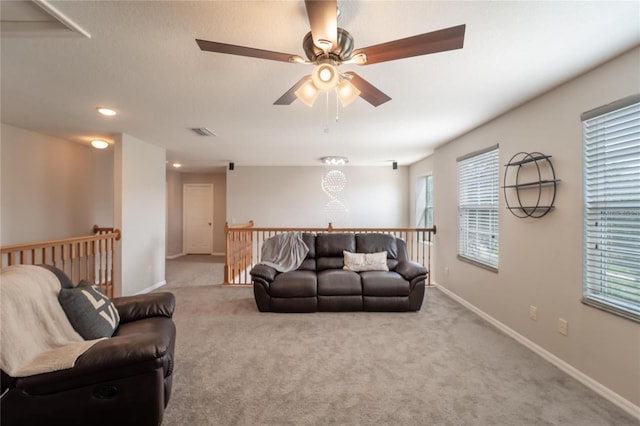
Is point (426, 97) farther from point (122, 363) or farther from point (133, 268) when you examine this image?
point (133, 268)

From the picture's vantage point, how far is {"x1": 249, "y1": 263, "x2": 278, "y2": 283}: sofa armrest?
11.6ft

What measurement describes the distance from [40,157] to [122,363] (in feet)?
13.8

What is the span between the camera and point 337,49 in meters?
1.57

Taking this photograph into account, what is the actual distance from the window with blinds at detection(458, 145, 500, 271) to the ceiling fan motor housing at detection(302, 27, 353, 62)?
244 centimetres

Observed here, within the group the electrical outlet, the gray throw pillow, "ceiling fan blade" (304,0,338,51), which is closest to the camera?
"ceiling fan blade" (304,0,338,51)

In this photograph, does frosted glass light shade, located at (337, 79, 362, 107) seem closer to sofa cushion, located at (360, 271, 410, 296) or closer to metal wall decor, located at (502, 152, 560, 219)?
metal wall decor, located at (502, 152, 560, 219)

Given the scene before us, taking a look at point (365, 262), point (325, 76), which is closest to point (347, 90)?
point (325, 76)

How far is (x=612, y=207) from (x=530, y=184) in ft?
2.30

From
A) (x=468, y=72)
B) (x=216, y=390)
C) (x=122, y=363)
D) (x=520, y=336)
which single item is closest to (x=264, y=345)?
(x=216, y=390)

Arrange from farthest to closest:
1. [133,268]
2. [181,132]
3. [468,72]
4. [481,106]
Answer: [133,268]
[181,132]
[481,106]
[468,72]

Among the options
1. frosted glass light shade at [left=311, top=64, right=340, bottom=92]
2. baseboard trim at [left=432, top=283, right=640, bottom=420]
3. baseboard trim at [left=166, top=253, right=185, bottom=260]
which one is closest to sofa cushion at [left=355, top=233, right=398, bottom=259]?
baseboard trim at [left=432, top=283, right=640, bottom=420]

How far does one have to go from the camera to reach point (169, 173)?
7469 mm

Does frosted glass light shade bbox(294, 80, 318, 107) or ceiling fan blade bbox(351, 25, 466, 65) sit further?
frosted glass light shade bbox(294, 80, 318, 107)

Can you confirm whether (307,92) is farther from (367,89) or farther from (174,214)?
(174,214)
